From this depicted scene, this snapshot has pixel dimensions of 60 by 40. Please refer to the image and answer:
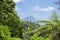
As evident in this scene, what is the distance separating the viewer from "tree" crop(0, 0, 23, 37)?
3586 centimetres

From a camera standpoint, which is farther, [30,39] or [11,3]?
[11,3]

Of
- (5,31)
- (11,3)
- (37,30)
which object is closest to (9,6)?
(11,3)

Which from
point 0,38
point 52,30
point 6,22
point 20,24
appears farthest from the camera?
point 20,24

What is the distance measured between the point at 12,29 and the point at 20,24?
7.16 feet

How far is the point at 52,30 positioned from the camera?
18.5 meters

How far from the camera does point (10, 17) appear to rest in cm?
3700

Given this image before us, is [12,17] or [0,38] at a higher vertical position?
[12,17]

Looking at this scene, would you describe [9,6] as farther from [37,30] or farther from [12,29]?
[37,30]

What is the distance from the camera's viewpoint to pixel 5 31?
21891 mm

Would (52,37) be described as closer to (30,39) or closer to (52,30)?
(52,30)

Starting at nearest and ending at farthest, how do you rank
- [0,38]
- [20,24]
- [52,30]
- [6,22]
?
1. [52,30]
2. [0,38]
3. [6,22]
4. [20,24]

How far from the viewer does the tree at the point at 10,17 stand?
35856mm

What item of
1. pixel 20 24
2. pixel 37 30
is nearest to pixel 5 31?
pixel 37 30

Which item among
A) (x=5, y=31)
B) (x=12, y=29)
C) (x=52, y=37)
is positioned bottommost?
(x=52, y=37)
